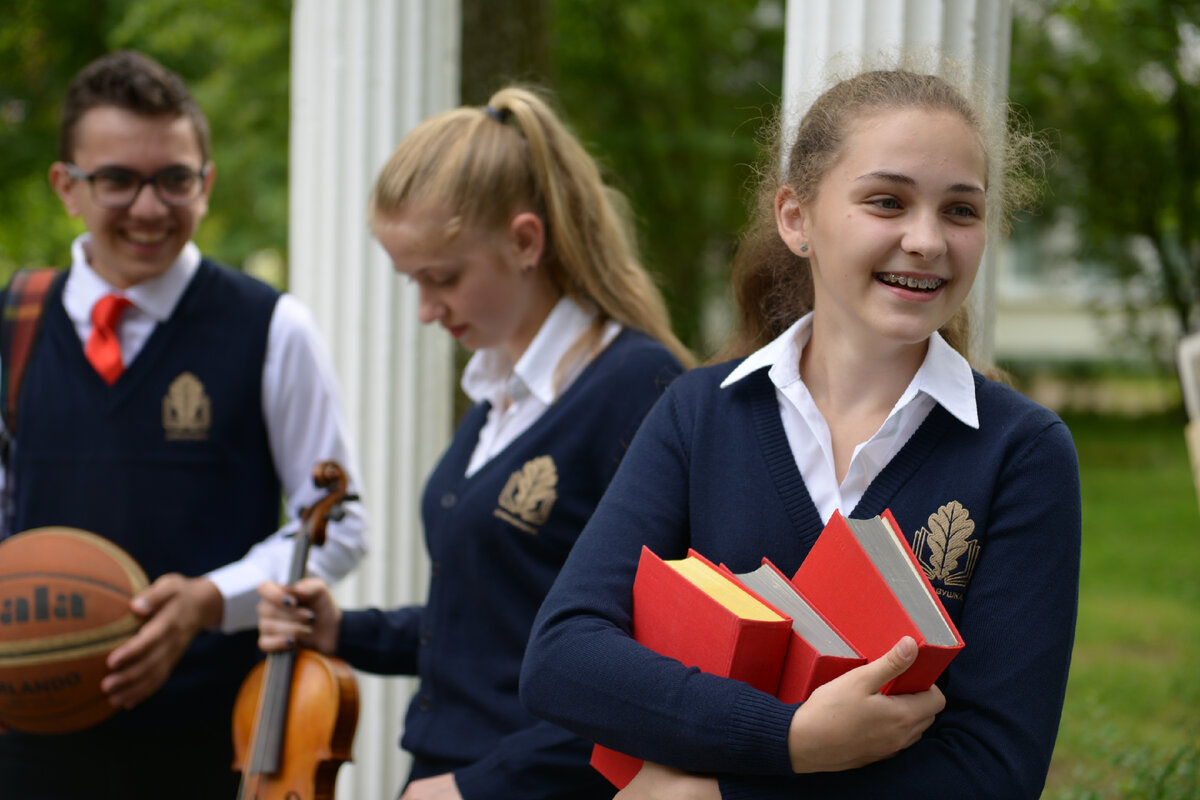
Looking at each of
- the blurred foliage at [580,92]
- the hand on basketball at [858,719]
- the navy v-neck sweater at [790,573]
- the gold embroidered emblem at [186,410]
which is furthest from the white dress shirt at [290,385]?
the blurred foliage at [580,92]

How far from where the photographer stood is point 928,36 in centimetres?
236

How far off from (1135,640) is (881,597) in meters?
7.55

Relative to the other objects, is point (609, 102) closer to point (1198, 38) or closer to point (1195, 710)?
point (1198, 38)

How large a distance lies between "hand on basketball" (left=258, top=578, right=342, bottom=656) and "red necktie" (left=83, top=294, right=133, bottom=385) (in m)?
0.75

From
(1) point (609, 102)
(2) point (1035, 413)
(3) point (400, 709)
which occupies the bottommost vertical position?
(3) point (400, 709)

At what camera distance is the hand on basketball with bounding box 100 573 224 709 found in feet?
8.52

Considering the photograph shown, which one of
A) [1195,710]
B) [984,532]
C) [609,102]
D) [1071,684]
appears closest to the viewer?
[984,532]

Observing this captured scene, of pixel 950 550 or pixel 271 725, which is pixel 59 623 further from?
pixel 950 550

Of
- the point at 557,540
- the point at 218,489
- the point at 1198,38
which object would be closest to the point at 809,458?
the point at 557,540

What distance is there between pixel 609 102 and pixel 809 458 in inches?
447

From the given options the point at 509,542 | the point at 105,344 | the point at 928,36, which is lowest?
the point at 509,542

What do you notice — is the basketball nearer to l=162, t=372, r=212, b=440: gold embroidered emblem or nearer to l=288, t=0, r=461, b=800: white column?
l=162, t=372, r=212, b=440: gold embroidered emblem

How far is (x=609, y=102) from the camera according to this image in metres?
12.6

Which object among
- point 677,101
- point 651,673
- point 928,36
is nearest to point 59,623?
point 651,673
